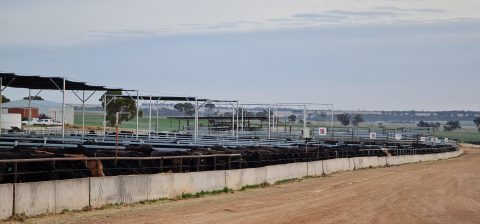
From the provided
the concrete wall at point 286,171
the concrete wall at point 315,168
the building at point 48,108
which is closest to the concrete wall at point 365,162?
the concrete wall at point 315,168

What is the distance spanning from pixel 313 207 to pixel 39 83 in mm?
23618

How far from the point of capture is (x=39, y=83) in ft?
128

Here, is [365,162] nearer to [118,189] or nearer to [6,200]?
[118,189]

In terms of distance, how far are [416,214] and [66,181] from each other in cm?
Answer: 870

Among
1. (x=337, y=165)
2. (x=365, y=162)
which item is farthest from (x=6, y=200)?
(x=365, y=162)

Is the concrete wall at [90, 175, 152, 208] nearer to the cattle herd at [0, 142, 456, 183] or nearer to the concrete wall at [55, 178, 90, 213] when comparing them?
the concrete wall at [55, 178, 90, 213]

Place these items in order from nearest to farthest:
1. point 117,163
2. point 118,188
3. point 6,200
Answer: point 6,200 → point 118,188 → point 117,163

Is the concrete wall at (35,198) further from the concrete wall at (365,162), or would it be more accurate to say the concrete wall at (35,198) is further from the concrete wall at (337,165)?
the concrete wall at (365,162)

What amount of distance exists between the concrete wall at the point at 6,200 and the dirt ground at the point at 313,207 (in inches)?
18.7

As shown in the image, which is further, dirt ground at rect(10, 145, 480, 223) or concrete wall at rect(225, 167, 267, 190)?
concrete wall at rect(225, 167, 267, 190)

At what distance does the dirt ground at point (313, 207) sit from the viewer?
16.1 m

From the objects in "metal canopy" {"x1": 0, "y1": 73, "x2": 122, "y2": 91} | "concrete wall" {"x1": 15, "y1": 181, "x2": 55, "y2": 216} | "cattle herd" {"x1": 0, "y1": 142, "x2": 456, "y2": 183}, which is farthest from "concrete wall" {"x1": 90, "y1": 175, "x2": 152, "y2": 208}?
"metal canopy" {"x1": 0, "y1": 73, "x2": 122, "y2": 91}

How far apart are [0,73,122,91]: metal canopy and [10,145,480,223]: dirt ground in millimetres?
13255

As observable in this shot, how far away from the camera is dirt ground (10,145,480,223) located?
16.1m
